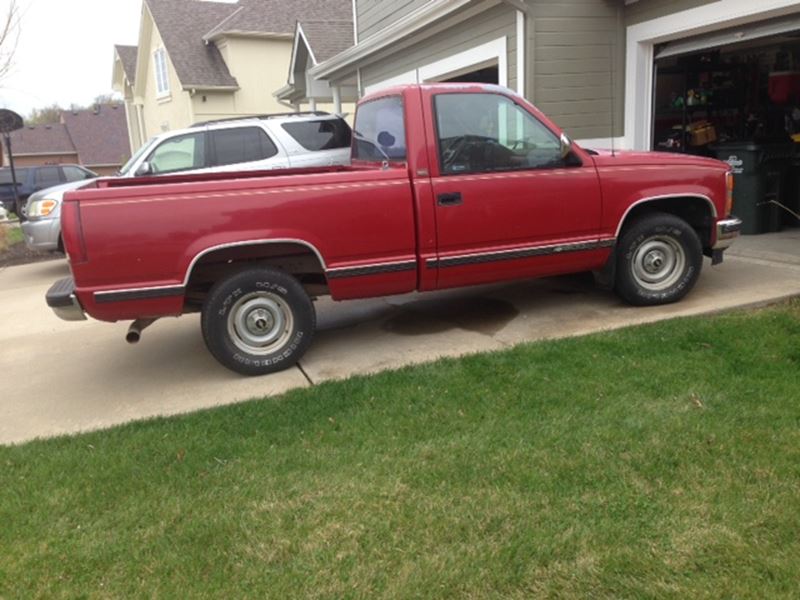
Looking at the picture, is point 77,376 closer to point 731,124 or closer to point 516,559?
point 516,559

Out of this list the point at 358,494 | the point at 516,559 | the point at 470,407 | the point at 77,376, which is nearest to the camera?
the point at 516,559

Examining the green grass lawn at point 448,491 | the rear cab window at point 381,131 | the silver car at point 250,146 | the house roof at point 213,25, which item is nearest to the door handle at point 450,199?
the rear cab window at point 381,131

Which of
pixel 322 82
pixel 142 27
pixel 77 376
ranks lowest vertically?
pixel 77 376

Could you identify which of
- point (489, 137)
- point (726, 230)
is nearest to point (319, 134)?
point (489, 137)

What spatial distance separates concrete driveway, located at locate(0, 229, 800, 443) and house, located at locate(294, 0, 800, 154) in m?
2.42

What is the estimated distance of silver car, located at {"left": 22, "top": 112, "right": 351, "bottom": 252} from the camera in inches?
341

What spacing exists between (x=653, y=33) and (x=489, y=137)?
4.00m

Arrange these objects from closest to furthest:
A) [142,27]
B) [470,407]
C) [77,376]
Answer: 1. [470,407]
2. [77,376]
3. [142,27]

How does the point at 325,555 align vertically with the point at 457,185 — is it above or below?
below

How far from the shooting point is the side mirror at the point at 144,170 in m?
8.41

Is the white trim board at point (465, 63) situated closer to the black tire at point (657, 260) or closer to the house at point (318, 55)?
the black tire at point (657, 260)

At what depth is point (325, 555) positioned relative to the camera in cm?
287

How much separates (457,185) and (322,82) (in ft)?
42.8

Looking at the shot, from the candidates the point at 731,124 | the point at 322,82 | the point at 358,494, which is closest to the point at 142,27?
the point at 322,82
